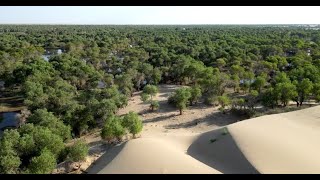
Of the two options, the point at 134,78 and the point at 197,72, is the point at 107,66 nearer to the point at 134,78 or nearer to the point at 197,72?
the point at 134,78

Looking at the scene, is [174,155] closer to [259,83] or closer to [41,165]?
[41,165]

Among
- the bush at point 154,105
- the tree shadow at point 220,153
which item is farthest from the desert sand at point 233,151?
the bush at point 154,105

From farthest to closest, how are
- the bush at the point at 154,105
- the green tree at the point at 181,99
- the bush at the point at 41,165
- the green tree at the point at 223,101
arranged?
1. the bush at the point at 154,105
2. the green tree at the point at 223,101
3. the green tree at the point at 181,99
4. the bush at the point at 41,165

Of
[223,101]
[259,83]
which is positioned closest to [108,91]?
[223,101]

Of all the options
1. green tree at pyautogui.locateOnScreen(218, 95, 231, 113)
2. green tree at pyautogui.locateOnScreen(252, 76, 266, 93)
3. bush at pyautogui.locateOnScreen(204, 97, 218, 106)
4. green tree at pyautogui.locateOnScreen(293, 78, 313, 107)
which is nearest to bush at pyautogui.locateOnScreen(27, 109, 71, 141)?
green tree at pyautogui.locateOnScreen(218, 95, 231, 113)

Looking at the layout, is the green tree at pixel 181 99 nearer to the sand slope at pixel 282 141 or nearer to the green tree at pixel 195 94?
the green tree at pixel 195 94

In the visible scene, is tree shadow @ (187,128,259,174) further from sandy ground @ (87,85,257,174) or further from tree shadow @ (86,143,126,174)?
tree shadow @ (86,143,126,174)
